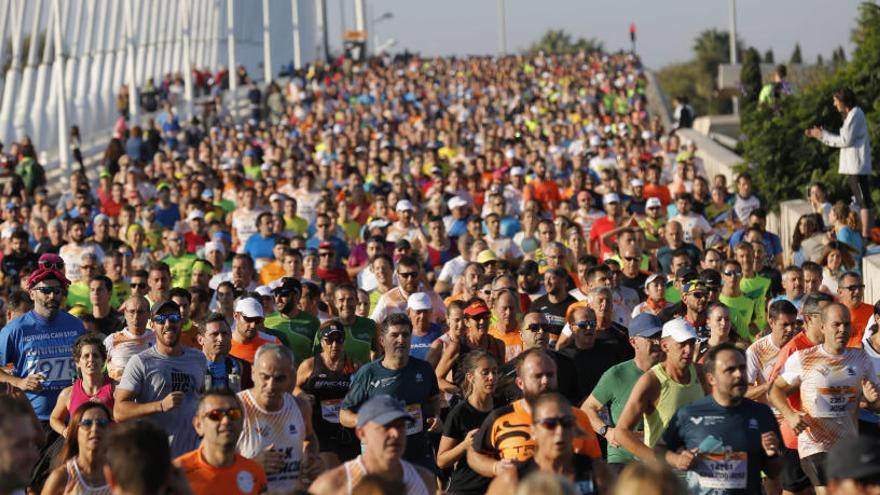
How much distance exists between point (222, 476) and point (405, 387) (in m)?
2.76

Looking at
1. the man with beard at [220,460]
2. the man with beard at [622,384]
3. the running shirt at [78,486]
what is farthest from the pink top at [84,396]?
the man with beard at [622,384]

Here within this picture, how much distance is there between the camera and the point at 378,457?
7.31 metres

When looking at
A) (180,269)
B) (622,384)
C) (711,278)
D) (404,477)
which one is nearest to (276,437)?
(404,477)

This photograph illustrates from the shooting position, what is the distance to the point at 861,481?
6129mm

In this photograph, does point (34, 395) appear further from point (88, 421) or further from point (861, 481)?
point (861, 481)

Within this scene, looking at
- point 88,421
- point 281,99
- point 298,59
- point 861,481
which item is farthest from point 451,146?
point 298,59

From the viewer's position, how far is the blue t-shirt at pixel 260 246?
1778cm

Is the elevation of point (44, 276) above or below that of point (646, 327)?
above

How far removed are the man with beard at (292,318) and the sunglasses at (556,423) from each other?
214 inches

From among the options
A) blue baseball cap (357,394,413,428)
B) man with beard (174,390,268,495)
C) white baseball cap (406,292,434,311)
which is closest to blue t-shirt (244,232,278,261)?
white baseball cap (406,292,434,311)

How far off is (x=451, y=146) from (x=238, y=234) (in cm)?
1253

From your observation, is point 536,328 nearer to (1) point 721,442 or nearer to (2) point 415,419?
(2) point 415,419

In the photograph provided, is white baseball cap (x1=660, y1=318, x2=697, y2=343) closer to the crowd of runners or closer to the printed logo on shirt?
the crowd of runners

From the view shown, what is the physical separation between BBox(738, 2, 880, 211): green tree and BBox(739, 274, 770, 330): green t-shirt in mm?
6680
